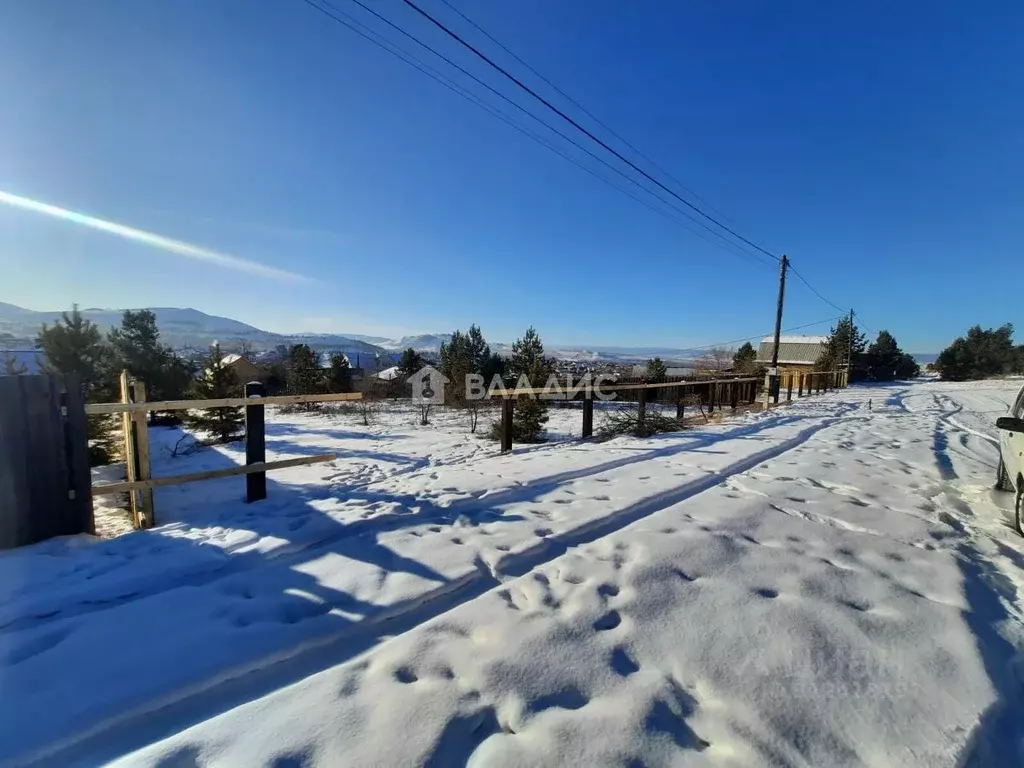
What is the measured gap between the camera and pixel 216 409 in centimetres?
1109

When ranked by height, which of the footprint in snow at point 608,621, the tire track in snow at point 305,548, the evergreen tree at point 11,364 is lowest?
the tire track in snow at point 305,548

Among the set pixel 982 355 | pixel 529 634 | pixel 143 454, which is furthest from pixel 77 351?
pixel 982 355

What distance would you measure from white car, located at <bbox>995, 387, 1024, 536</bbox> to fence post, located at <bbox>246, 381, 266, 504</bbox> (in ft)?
20.1

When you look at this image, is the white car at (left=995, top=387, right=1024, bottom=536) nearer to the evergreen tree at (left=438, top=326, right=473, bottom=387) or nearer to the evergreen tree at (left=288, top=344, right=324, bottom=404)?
the evergreen tree at (left=438, top=326, right=473, bottom=387)

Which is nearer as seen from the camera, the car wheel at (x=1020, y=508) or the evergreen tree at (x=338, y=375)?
the car wheel at (x=1020, y=508)

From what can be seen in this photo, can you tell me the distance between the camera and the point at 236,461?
8.31m

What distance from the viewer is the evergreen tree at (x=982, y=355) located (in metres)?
42.7

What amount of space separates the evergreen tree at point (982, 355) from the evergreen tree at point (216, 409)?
60731 millimetres

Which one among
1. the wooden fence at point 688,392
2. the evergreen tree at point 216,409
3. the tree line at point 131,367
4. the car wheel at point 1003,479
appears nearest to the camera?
the car wheel at point 1003,479

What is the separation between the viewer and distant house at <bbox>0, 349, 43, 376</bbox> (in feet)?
32.7

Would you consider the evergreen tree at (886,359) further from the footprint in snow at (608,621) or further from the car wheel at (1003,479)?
the footprint in snow at (608,621)

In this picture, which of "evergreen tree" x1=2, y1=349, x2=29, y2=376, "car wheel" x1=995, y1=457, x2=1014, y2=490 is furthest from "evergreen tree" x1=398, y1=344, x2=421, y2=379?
"car wheel" x1=995, y1=457, x2=1014, y2=490

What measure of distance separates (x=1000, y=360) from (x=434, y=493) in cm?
6172

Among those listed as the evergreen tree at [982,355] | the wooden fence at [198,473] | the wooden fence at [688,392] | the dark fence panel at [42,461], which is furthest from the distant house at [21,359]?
the evergreen tree at [982,355]
